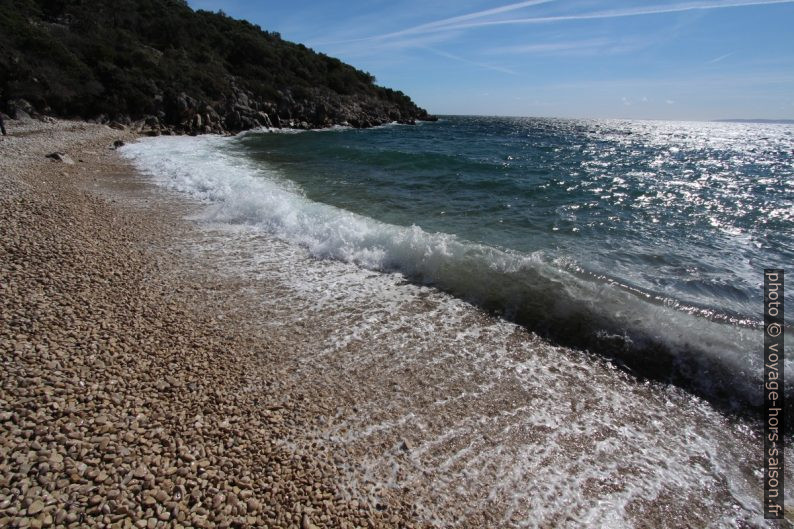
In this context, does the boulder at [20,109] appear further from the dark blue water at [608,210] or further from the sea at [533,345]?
the sea at [533,345]

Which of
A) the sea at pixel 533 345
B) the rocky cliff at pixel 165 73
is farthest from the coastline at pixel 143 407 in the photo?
the rocky cliff at pixel 165 73

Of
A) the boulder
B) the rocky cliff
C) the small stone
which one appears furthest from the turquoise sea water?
the rocky cliff

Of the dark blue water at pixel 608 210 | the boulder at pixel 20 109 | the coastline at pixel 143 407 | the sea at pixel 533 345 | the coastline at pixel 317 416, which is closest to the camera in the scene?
the coastline at pixel 143 407

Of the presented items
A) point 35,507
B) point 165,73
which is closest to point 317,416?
point 35,507

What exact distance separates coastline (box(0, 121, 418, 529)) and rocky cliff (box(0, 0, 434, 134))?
1193 inches

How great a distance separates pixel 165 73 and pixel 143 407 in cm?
4864

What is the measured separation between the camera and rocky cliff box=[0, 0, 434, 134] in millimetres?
31672

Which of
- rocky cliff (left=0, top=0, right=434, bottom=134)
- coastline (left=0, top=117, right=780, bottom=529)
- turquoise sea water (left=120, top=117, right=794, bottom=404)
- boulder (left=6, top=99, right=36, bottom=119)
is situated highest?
rocky cliff (left=0, top=0, right=434, bottom=134)

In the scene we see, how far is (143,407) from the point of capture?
405cm

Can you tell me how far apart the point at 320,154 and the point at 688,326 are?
2579 cm

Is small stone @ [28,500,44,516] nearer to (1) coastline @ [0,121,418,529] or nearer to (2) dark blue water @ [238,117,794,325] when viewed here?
(1) coastline @ [0,121,418,529]

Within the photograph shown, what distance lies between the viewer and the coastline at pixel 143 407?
314 cm

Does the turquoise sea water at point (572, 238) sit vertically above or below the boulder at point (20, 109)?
below

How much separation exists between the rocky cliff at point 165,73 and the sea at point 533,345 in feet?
89.7
